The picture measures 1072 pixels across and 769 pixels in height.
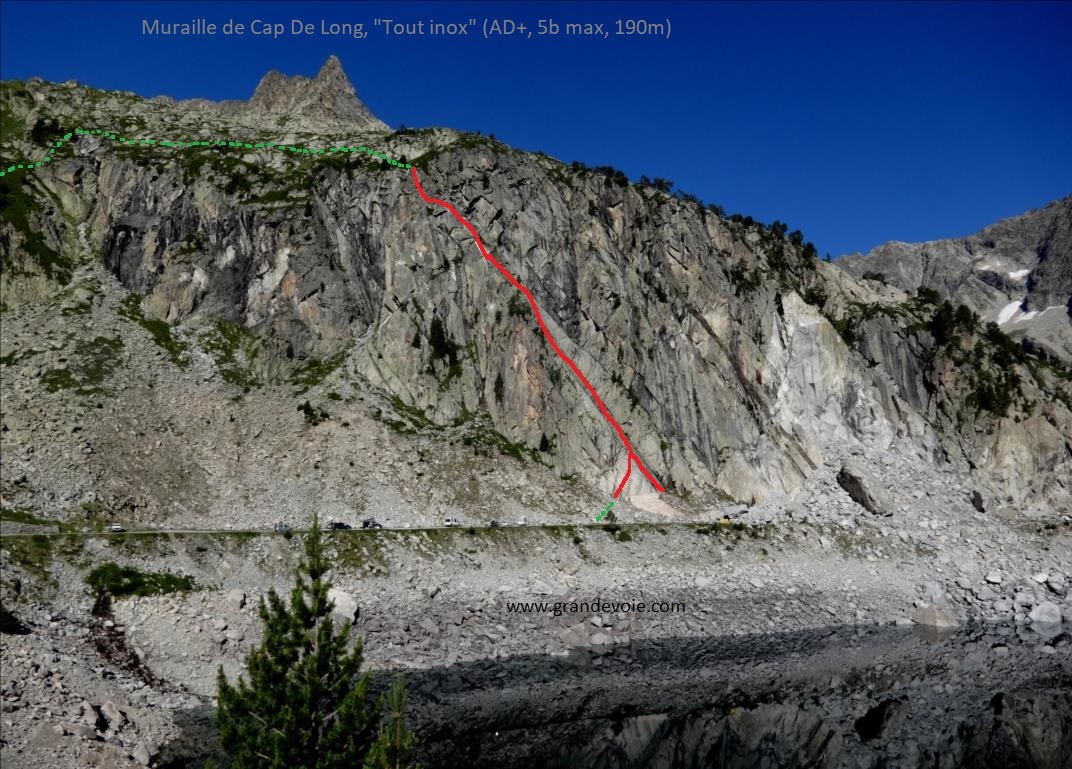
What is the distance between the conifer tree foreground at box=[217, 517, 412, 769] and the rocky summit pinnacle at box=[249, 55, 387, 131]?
4924 inches

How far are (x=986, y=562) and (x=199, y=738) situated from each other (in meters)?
69.9

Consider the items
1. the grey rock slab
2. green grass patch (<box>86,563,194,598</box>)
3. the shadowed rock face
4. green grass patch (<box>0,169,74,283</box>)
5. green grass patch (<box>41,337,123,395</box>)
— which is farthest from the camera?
the grey rock slab

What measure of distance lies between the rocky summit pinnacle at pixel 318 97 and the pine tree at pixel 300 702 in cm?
12508

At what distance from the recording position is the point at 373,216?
8644 centimetres

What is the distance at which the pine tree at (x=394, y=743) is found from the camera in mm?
17828

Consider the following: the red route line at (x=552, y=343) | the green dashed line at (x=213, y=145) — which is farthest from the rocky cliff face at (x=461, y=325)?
the green dashed line at (x=213, y=145)

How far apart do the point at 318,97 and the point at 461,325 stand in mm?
80592

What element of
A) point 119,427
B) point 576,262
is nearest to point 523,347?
point 576,262

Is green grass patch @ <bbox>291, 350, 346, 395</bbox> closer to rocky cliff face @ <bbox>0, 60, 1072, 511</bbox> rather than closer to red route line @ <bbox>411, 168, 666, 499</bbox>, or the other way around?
rocky cliff face @ <bbox>0, 60, 1072, 511</bbox>

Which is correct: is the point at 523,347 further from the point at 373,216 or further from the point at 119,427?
the point at 119,427

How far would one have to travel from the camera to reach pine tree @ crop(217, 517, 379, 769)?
65.0ft

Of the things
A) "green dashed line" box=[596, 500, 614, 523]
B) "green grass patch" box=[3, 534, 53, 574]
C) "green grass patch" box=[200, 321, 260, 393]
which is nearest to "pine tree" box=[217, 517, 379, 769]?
"green grass patch" box=[3, 534, 53, 574]

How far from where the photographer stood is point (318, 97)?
13712 cm

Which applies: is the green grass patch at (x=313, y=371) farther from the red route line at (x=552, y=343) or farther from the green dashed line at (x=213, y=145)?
the green dashed line at (x=213, y=145)
